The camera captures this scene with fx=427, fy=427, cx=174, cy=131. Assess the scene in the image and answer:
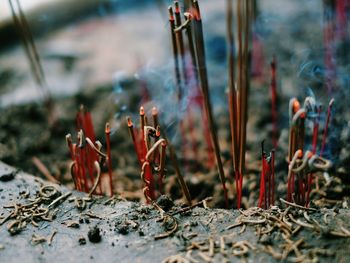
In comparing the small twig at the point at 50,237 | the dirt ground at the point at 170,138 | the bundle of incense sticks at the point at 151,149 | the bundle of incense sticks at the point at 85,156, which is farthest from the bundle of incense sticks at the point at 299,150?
the small twig at the point at 50,237

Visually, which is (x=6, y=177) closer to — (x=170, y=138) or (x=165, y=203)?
(x=165, y=203)

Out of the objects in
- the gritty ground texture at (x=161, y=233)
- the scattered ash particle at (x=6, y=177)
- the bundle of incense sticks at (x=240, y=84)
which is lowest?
the gritty ground texture at (x=161, y=233)

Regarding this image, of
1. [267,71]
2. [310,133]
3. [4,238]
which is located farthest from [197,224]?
[267,71]

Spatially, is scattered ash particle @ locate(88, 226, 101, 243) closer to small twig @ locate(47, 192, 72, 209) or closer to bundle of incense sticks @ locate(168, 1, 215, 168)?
small twig @ locate(47, 192, 72, 209)

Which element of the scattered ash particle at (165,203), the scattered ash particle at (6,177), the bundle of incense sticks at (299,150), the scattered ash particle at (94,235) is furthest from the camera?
the scattered ash particle at (6,177)

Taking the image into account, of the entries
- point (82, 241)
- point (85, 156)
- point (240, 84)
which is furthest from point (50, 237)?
point (240, 84)

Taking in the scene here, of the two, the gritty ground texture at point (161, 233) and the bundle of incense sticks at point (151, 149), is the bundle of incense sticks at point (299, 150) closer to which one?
the gritty ground texture at point (161, 233)

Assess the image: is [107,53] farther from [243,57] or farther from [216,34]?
[243,57]

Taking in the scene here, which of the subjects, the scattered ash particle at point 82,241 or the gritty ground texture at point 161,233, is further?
the scattered ash particle at point 82,241
